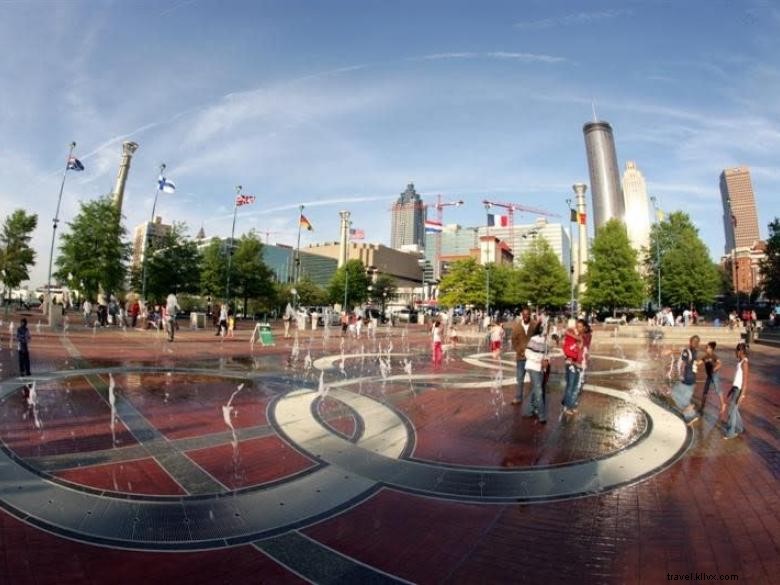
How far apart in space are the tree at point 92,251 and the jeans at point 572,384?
34555 mm

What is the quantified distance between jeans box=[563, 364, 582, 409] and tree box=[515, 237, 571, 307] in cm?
5224

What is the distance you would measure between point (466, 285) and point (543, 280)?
10.3 meters

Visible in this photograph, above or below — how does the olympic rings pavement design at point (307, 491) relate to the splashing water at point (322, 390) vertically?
below

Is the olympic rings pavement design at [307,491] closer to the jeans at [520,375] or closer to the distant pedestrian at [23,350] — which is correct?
the jeans at [520,375]

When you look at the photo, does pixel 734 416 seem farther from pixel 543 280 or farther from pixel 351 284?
pixel 351 284

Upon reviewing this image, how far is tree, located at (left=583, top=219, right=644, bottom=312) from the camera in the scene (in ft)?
169

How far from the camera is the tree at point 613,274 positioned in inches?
2032

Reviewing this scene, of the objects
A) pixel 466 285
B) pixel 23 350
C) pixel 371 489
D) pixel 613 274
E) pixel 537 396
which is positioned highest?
pixel 613 274

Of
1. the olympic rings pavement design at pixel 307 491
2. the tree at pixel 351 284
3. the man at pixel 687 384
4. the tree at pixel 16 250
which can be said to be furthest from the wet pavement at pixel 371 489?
→ the tree at pixel 351 284

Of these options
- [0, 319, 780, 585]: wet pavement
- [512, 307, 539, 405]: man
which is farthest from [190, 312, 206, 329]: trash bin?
[512, 307, 539, 405]: man

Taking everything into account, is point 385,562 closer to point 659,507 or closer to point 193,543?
point 193,543

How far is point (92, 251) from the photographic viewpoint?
34.2m

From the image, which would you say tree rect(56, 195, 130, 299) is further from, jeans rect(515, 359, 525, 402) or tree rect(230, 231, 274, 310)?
jeans rect(515, 359, 525, 402)

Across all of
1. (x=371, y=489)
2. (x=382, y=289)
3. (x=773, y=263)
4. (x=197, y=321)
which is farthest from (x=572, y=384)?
(x=382, y=289)
